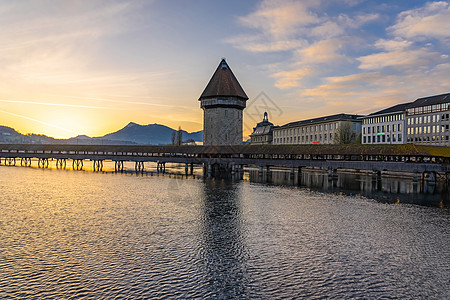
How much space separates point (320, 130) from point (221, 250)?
76.7m

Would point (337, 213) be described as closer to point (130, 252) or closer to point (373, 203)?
point (373, 203)

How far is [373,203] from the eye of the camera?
2506 centimetres

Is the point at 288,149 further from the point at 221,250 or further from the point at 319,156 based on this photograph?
the point at 221,250

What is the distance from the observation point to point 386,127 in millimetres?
69250

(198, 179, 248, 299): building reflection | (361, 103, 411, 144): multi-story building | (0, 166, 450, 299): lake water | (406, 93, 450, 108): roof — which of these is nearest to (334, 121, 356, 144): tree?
(361, 103, 411, 144): multi-story building

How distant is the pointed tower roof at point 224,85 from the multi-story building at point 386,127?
103 ft

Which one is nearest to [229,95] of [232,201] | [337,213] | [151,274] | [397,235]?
[232,201]

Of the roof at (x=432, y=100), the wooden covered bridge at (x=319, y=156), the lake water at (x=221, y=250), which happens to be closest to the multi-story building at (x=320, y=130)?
the roof at (x=432, y=100)

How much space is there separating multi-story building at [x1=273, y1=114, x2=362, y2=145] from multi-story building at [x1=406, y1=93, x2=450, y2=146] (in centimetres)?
1394

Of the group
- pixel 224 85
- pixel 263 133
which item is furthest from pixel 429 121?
pixel 263 133

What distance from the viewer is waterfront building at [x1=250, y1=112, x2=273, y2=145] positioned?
114 metres

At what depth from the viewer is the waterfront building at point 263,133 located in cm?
11450

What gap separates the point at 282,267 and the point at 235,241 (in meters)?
3.46

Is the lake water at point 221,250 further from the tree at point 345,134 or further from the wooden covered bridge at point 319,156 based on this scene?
the tree at point 345,134
